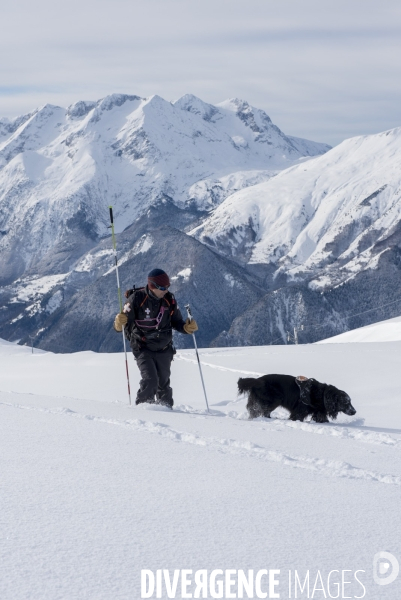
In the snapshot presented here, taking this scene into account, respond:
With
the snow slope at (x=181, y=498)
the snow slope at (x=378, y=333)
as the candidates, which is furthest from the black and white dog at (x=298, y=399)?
the snow slope at (x=378, y=333)

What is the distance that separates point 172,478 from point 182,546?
4.81 feet

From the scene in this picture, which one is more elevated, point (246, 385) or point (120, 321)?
point (120, 321)

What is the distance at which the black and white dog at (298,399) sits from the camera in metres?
9.85

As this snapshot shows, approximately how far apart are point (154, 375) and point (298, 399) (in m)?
2.11

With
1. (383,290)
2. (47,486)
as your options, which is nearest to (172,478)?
(47,486)

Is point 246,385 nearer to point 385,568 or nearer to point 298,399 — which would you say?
point 298,399

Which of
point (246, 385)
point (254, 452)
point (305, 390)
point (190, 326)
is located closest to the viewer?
point (254, 452)

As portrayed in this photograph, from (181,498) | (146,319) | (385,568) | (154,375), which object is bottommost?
(385,568)

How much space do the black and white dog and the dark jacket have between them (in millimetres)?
1536

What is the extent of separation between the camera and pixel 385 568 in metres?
3.69

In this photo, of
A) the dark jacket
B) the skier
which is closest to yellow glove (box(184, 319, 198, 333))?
the skier

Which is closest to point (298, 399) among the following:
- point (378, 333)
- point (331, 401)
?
point (331, 401)

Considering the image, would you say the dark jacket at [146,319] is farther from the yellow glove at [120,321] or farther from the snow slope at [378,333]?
the snow slope at [378,333]

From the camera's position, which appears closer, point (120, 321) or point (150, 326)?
point (120, 321)
